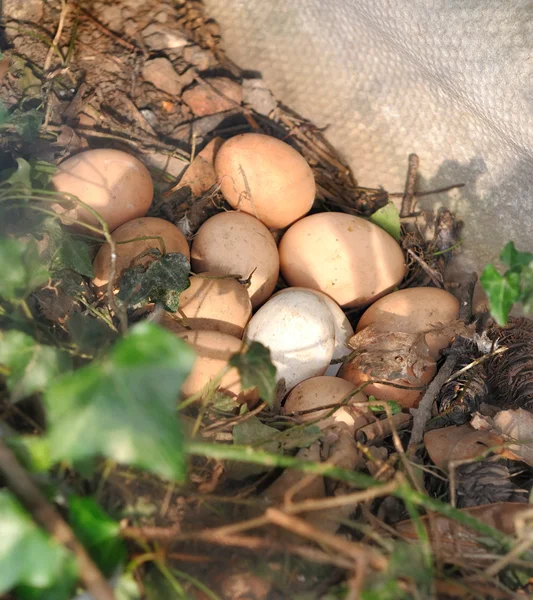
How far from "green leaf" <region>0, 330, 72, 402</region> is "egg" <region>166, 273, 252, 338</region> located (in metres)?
0.51

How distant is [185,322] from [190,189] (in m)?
0.48

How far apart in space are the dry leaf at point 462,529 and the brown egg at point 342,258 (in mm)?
660

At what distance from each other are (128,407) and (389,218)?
1213mm

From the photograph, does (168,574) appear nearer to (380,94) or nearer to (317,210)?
(317,210)

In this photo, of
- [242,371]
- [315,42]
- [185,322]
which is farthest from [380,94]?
[242,371]

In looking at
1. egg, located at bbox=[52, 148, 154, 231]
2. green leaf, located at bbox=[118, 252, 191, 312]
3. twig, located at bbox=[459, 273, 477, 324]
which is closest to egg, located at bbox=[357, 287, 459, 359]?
twig, located at bbox=[459, 273, 477, 324]

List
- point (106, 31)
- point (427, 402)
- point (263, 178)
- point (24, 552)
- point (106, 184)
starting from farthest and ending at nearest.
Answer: point (106, 31) < point (263, 178) < point (106, 184) < point (427, 402) < point (24, 552)

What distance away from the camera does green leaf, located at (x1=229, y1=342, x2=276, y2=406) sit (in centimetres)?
97

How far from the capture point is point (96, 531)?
29.5 inches

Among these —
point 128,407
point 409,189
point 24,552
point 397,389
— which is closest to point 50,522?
point 24,552

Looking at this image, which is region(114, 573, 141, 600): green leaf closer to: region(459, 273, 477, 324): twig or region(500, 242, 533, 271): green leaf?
region(500, 242, 533, 271): green leaf

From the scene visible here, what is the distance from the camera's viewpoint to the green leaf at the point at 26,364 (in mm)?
840

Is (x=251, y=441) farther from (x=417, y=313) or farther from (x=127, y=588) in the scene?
(x=417, y=313)

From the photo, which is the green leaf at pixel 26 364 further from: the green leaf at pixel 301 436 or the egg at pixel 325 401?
the egg at pixel 325 401
